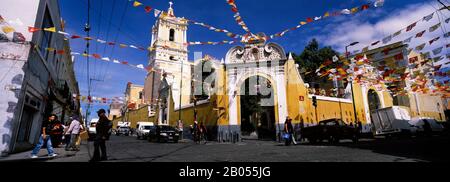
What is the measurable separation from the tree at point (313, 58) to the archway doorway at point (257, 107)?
771 cm

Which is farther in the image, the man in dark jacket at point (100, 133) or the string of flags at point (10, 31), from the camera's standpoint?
the string of flags at point (10, 31)

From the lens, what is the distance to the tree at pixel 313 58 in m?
30.3

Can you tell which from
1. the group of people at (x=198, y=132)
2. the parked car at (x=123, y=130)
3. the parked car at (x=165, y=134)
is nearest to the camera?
the group of people at (x=198, y=132)

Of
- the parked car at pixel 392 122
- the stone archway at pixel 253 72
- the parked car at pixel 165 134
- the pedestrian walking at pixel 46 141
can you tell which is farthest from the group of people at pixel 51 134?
the parked car at pixel 392 122

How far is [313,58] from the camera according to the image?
102 ft

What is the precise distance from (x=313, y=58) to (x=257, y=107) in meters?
10.5

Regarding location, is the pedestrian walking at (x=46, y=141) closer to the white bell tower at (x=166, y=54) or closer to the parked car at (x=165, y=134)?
the parked car at (x=165, y=134)

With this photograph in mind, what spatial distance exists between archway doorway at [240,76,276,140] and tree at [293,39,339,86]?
771 cm

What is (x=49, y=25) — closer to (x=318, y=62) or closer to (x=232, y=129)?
(x=232, y=129)

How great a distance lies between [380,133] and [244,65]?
12770 mm

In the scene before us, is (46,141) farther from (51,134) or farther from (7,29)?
(7,29)

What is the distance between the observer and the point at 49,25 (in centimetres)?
1166

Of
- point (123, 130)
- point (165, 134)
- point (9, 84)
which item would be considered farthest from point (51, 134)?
point (123, 130)

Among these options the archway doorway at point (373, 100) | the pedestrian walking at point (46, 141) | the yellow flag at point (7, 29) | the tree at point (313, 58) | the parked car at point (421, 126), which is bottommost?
the pedestrian walking at point (46, 141)
